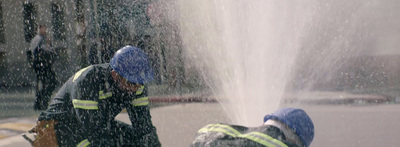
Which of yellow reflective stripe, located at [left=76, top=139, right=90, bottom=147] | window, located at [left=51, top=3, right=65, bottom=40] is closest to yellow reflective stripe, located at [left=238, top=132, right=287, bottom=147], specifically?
yellow reflective stripe, located at [left=76, top=139, right=90, bottom=147]

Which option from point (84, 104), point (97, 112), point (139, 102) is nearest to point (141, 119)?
point (139, 102)

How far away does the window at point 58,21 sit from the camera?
17406 mm

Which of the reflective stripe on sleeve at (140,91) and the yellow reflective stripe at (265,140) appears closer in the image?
the yellow reflective stripe at (265,140)

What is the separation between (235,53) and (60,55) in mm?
12803

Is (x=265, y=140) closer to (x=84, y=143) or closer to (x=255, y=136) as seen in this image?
(x=255, y=136)

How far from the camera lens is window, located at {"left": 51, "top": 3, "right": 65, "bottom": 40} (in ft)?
57.1

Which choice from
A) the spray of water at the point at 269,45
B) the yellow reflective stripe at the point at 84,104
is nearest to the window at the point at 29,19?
the spray of water at the point at 269,45

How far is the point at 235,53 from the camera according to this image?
6.16 meters

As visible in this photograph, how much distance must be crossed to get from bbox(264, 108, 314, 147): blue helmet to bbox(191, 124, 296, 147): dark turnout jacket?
8 cm

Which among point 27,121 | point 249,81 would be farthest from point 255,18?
point 27,121

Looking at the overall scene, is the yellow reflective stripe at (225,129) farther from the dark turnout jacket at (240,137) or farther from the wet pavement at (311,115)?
the wet pavement at (311,115)

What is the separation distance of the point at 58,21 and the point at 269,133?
1649 centimetres

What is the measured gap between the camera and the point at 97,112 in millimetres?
3104

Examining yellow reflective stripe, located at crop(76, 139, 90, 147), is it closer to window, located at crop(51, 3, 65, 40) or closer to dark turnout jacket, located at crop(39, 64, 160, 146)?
dark turnout jacket, located at crop(39, 64, 160, 146)
